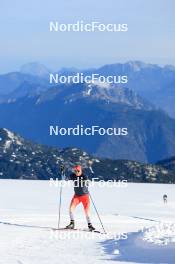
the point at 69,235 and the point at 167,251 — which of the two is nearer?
the point at 167,251

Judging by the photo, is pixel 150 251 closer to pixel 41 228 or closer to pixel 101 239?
pixel 101 239

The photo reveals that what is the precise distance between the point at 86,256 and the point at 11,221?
9.67 meters

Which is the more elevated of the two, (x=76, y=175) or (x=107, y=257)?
(x=76, y=175)

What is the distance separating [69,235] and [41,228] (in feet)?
7.76

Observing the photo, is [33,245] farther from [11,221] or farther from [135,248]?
[11,221]

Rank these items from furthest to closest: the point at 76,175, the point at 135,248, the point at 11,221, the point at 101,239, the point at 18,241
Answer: the point at 11,221 < the point at 76,175 < the point at 101,239 < the point at 18,241 < the point at 135,248

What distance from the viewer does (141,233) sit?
17406 millimetres

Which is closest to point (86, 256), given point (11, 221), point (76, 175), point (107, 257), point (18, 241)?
point (107, 257)

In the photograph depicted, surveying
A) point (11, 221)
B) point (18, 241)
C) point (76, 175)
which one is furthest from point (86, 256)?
point (11, 221)

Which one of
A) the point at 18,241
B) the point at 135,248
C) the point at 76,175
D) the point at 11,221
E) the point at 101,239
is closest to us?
the point at 135,248

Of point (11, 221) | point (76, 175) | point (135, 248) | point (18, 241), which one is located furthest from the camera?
point (11, 221)

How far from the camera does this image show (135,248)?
16641 mm

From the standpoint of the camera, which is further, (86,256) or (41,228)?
(41,228)

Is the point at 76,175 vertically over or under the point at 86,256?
over
